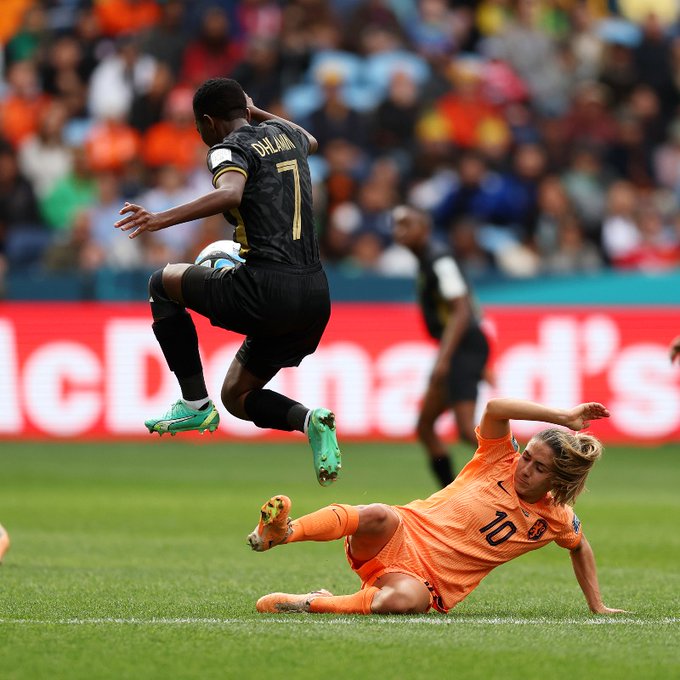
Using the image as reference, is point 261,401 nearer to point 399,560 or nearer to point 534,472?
point 399,560

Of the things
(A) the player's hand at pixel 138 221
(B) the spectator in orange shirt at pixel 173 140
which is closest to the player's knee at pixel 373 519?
(A) the player's hand at pixel 138 221

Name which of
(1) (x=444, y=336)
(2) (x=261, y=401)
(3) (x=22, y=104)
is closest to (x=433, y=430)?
(1) (x=444, y=336)

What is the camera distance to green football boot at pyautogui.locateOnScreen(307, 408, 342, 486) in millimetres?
7062

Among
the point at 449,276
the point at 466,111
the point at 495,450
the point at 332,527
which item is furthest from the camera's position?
the point at 466,111

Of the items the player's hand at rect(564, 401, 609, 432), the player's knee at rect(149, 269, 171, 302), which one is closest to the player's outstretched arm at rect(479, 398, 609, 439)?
the player's hand at rect(564, 401, 609, 432)

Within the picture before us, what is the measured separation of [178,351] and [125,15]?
14.1 meters

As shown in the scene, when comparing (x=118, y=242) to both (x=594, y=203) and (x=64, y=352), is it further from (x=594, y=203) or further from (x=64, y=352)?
(x=594, y=203)

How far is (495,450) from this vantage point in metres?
7.10

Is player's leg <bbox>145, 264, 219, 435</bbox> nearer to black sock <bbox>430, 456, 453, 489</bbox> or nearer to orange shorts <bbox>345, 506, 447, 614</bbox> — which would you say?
orange shorts <bbox>345, 506, 447, 614</bbox>

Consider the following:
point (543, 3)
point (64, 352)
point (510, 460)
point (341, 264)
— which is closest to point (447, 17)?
point (543, 3)

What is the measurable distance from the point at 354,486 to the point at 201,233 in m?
4.98

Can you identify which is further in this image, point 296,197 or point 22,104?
point 22,104

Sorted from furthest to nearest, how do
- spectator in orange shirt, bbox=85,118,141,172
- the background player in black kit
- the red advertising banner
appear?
1. spectator in orange shirt, bbox=85,118,141,172
2. the red advertising banner
3. the background player in black kit

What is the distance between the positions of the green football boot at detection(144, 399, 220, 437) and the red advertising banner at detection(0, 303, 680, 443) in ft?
28.7
